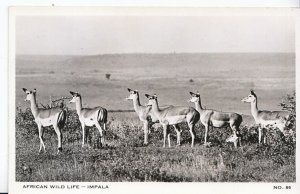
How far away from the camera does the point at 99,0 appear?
3771mm

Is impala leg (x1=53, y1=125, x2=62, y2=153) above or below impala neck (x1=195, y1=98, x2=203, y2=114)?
below

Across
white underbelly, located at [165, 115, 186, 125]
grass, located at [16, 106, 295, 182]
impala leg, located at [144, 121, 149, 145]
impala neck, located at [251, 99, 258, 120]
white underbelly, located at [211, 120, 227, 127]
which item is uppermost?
impala neck, located at [251, 99, 258, 120]

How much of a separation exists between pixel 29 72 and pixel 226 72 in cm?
132

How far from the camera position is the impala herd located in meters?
3.80

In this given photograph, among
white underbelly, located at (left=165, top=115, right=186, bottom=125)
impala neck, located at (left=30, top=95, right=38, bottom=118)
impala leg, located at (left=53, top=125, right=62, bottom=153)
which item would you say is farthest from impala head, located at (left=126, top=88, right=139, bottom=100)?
impala neck, located at (left=30, top=95, right=38, bottom=118)

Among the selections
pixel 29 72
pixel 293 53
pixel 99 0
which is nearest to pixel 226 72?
pixel 293 53

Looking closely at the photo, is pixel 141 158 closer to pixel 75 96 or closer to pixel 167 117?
pixel 167 117

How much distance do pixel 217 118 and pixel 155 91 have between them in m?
0.46

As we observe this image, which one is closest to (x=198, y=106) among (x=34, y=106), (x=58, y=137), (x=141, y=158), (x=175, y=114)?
(x=175, y=114)

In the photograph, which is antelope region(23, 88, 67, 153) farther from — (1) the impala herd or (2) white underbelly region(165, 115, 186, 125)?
(2) white underbelly region(165, 115, 186, 125)

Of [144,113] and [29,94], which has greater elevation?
[29,94]

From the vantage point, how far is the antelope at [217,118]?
380 cm

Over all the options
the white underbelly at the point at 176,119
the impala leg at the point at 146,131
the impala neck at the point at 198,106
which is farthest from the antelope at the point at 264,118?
the impala leg at the point at 146,131

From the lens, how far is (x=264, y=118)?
3816 mm
